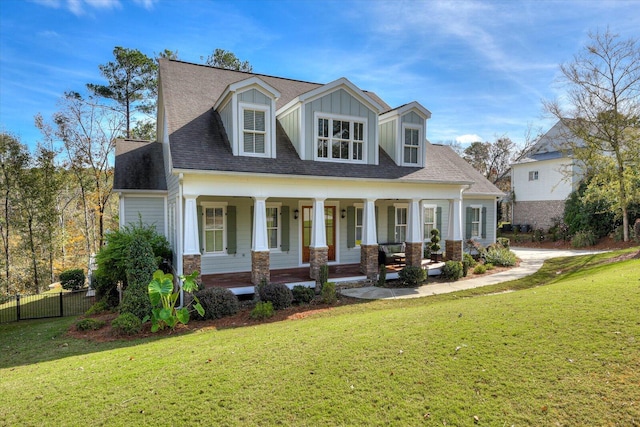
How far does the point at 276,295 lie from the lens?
1034 centimetres

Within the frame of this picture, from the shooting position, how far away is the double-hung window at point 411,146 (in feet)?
48.2

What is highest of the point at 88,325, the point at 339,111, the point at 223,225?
the point at 339,111

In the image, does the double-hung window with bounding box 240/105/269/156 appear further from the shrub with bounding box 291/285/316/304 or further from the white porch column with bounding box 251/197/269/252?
the shrub with bounding box 291/285/316/304

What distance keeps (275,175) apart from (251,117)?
2.39 meters

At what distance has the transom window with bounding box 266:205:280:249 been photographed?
→ 554 inches

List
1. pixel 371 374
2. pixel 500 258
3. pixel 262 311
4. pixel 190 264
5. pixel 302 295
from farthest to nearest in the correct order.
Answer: pixel 500 258
pixel 302 295
pixel 190 264
pixel 262 311
pixel 371 374

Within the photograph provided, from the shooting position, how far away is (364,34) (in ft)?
43.4

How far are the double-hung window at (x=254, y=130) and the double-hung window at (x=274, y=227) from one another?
289 centimetres

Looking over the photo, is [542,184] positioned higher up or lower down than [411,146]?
lower down

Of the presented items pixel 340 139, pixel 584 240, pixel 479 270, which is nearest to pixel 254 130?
pixel 340 139

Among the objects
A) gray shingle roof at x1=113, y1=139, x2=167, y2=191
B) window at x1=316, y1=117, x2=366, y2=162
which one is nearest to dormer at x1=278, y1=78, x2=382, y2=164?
window at x1=316, y1=117, x2=366, y2=162

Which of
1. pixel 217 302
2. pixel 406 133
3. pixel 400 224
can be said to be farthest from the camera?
pixel 400 224

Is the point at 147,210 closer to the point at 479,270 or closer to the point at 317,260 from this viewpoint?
the point at 317,260

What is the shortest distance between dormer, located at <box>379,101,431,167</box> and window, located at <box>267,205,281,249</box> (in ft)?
18.4
